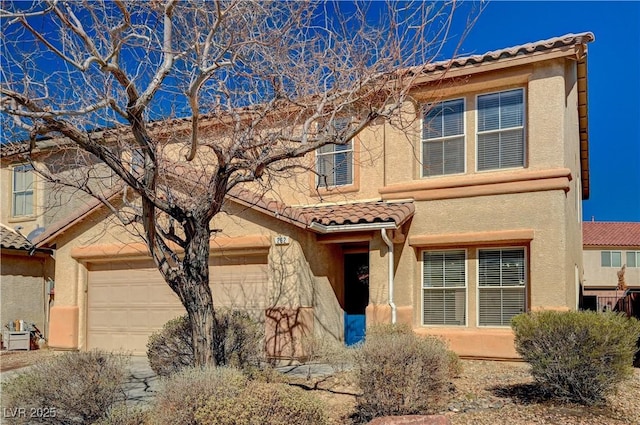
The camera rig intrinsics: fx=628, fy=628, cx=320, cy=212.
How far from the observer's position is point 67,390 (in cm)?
715

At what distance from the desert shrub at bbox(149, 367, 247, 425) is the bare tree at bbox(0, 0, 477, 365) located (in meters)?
2.03

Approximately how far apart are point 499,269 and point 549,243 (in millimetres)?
1208

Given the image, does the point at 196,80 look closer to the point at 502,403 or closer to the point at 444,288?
the point at 502,403

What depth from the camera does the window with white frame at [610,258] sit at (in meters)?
47.0

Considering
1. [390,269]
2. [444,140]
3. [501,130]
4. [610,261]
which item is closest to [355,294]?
[390,269]

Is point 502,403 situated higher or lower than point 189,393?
lower

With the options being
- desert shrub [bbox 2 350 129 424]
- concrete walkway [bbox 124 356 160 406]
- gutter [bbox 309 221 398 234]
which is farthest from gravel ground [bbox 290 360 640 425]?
gutter [bbox 309 221 398 234]

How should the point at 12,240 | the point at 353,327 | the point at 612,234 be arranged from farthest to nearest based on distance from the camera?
the point at 612,234 < the point at 12,240 < the point at 353,327

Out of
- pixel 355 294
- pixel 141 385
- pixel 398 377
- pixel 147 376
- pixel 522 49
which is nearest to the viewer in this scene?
pixel 398 377

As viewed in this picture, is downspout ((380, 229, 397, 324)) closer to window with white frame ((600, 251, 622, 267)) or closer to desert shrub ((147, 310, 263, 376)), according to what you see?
desert shrub ((147, 310, 263, 376))

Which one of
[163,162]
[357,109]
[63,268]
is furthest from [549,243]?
[63,268]

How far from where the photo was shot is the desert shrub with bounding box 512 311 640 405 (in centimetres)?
Answer: 849

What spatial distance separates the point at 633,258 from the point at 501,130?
3907cm

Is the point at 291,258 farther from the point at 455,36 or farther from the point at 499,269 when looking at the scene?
the point at 455,36
